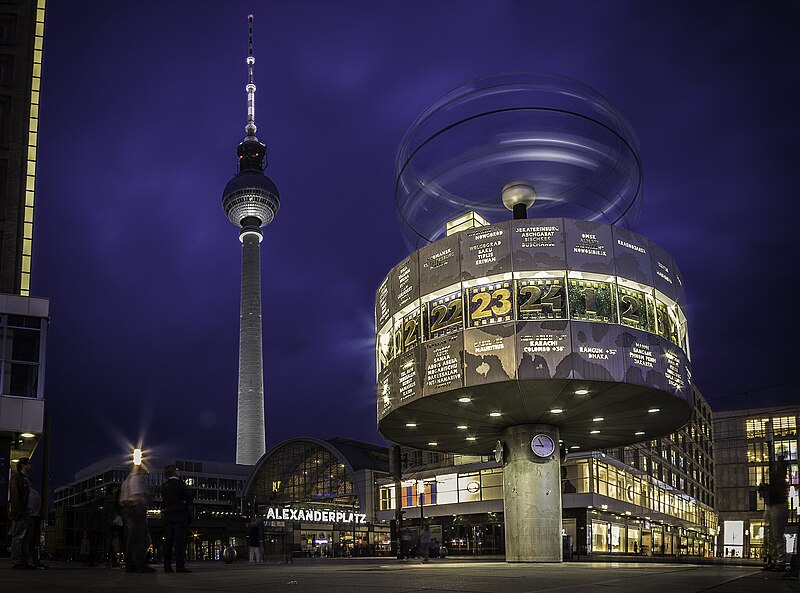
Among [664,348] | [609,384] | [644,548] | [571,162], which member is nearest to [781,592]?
[609,384]

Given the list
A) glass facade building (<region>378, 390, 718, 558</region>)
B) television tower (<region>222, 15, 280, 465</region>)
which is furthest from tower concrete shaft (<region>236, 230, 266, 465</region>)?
glass facade building (<region>378, 390, 718, 558</region>)

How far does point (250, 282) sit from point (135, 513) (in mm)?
147732

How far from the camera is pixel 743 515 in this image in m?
109

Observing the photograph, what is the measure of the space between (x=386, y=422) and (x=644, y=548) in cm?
4886

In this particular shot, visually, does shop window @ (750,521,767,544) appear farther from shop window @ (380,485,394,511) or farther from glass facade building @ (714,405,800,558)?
shop window @ (380,485,394,511)

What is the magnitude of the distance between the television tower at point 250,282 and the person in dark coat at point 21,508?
448 ft

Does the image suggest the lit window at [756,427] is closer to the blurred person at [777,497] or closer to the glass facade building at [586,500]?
the glass facade building at [586,500]

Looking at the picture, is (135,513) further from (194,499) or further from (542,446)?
(194,499)

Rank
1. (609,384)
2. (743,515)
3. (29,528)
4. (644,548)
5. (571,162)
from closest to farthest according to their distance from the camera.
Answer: (29,528) → (609,384) → (571,162) → (644,548) → (743,515)

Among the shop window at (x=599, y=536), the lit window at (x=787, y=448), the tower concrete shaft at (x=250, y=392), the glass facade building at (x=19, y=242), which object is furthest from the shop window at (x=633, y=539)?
the tower concrete shaft at (x=250, y=392)

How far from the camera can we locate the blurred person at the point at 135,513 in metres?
14.9

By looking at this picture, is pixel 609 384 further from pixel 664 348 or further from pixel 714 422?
pixel 714 422

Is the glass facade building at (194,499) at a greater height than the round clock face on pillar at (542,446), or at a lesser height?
lesser

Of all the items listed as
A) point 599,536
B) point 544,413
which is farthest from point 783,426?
point 544,413
